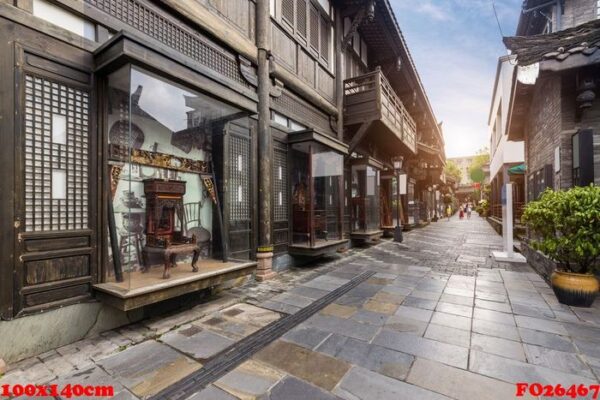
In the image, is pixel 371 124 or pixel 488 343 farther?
pixel 371 124

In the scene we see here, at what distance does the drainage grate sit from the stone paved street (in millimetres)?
83

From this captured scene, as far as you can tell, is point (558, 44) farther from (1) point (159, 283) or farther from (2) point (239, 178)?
(1) point (159, 283)

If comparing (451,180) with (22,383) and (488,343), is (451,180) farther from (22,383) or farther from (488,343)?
(22,383)

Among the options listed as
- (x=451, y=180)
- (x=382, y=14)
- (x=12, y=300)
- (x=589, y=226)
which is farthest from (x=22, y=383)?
(x=451, y=180)

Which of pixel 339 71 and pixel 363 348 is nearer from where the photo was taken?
pixel 363 348

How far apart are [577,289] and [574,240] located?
0.71 meters

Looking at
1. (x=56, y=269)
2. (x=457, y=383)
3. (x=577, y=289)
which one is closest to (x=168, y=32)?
(x=56, y=269)

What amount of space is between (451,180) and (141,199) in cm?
3280

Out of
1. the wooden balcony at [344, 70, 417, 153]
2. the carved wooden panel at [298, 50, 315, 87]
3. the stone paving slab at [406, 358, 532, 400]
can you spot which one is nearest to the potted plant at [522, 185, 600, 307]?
the stone paving slab at [406, 358, 532, 400]

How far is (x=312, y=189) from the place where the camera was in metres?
6.48

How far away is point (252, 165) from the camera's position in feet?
18.0

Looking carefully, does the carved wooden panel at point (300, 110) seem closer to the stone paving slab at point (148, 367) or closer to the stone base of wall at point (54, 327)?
the stone base of wall at point (54, 327)

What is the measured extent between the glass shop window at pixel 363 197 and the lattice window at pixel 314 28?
3.97 metres

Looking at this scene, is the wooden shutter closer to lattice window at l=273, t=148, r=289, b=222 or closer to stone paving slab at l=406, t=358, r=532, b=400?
lattice window at l=273, t=148, r=289, b=222
